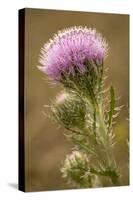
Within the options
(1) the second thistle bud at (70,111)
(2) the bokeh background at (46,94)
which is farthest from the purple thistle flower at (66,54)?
(1) the second thistle bud at (70,111)

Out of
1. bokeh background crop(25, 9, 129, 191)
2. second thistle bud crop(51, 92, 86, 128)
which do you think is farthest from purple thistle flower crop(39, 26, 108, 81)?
second thistle bud crop(51, 92, 86, 128)

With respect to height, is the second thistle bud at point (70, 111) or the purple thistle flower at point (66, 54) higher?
the purple thistle flower at point (66, 54)

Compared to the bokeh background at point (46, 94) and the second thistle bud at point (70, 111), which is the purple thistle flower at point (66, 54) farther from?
the second thistle bud at point (70, 111)

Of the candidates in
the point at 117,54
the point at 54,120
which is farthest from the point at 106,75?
the point at 54,120

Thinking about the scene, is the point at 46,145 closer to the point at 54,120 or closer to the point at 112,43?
the point at 54,120

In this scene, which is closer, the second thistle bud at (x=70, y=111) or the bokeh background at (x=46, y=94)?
the second thistle bud at (x=70, y=111)

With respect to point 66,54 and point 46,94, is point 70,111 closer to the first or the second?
point 46,94

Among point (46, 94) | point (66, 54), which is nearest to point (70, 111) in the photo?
point (46, 94)
